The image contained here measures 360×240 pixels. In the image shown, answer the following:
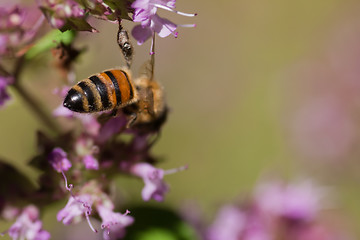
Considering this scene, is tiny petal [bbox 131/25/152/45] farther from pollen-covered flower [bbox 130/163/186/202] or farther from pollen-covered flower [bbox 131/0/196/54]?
pollen-covered flower [bbox 130/163/186/202]

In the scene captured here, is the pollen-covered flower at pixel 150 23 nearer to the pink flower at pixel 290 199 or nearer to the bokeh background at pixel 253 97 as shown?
the pink flower at pixel 290 199

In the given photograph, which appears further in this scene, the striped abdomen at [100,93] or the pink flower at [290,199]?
the pink flower at [290,199]

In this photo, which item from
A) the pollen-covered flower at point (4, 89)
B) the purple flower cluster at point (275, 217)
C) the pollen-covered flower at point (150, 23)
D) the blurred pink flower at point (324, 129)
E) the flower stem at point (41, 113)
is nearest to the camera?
the pollen-covered flower at point (150, 23)

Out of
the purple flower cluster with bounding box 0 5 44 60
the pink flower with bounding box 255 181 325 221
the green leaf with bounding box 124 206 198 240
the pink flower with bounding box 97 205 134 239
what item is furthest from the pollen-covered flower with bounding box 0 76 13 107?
the pink flower with bounding box 255 181 325 221

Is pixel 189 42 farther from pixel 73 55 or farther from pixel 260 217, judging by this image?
pixel 73 55

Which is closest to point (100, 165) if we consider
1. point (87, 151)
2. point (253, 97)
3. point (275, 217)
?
point (87, 151)

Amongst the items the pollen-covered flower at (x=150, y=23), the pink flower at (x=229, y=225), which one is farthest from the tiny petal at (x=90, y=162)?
the pink flower at (x=229, y=225)
